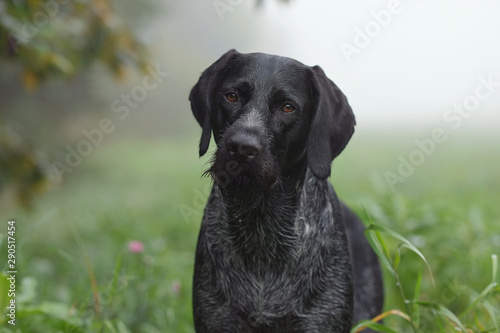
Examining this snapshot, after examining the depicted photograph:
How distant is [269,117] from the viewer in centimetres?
327

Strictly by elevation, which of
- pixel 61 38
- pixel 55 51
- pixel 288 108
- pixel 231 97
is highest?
pixel 61 38

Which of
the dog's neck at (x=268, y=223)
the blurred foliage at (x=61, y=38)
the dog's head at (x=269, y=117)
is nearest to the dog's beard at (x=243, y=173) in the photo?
the dog's head at (x=269, y=117)

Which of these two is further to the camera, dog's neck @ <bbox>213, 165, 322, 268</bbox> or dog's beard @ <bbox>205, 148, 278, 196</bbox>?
dog's neck @ <bbox>213, 165, 322, 268</bbox>

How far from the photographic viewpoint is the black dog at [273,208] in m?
3.32

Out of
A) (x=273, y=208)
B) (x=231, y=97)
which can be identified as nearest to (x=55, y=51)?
(x=231, y=97)

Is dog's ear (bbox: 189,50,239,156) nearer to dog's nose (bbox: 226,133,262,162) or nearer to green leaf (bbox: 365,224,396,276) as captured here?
dog's nose (bbox: 226,133,262,162)

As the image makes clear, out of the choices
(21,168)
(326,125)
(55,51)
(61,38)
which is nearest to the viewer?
(326,125)

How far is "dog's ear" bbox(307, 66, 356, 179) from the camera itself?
11.0 feet

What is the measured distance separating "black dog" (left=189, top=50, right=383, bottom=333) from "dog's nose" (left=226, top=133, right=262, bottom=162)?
3 cm

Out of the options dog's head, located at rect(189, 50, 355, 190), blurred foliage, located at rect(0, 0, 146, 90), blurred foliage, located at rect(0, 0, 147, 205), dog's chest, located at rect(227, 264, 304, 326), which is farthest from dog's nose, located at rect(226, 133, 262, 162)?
blurred foliage, located at rect(0, 0, 147, 205)

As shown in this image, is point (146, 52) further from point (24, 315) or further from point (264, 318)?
point (264, 318)

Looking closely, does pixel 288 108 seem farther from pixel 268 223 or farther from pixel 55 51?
pixel 55 51

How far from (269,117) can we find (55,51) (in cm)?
275

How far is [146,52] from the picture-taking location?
18.9ft
